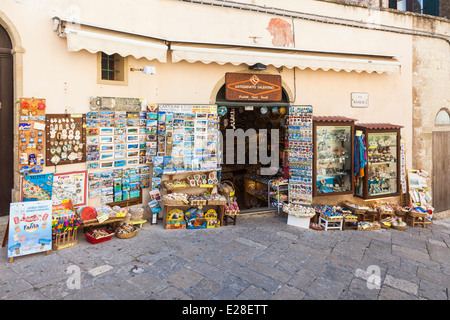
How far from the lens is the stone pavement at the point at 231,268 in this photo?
3.92 meters

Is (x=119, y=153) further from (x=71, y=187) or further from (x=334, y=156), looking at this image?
(x=334, y=156)

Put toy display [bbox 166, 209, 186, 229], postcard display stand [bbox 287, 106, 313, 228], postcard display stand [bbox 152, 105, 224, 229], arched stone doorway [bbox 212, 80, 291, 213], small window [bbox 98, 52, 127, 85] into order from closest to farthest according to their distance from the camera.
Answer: small window [bbox 98, 52, 127, 85] → toy display [bbox 166, 209, 186, 229] → postcard display stand [bbox 152, 105, 224, 229] → postcard display stand [bbox 287, 106, 313, 228] → arched stone doorway [bbox 212, 80, 291, 213]

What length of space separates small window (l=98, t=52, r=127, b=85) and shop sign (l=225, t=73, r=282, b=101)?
7.24ft

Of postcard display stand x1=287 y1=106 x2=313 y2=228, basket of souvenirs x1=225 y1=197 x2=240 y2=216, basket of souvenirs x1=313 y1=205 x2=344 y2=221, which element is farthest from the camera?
postcard display stand x1=287 y1=106 x2=313 y2=228

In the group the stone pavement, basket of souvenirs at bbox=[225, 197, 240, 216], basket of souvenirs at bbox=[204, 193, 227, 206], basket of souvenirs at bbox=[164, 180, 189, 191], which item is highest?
basket of souvenirs at bbox=[164, 180, 189, 191]

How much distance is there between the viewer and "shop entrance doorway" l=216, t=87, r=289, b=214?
7.80m

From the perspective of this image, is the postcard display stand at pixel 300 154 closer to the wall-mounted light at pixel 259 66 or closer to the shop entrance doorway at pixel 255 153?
the shop entrance doorway at pixel 255 153

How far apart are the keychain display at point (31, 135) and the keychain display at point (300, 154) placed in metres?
5.15

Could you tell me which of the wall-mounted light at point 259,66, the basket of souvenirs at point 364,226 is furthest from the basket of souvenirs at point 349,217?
the wall-mounted light at point 259,66

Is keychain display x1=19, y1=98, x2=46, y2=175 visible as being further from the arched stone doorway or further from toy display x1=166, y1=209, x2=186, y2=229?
the arched stone doorway

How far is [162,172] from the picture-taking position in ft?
20.8

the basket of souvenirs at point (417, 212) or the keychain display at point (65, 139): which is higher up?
the keychain display at point (65, 139)

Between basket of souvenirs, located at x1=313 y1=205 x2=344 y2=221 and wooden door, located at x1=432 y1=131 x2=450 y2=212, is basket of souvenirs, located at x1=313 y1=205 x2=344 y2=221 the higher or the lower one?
the lower one

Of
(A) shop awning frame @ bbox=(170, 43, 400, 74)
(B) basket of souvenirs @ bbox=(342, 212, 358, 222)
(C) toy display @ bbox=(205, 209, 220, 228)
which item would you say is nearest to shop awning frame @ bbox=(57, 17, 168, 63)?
(A) shop awning frame @ bbox=(170, 43, 400, 74)
